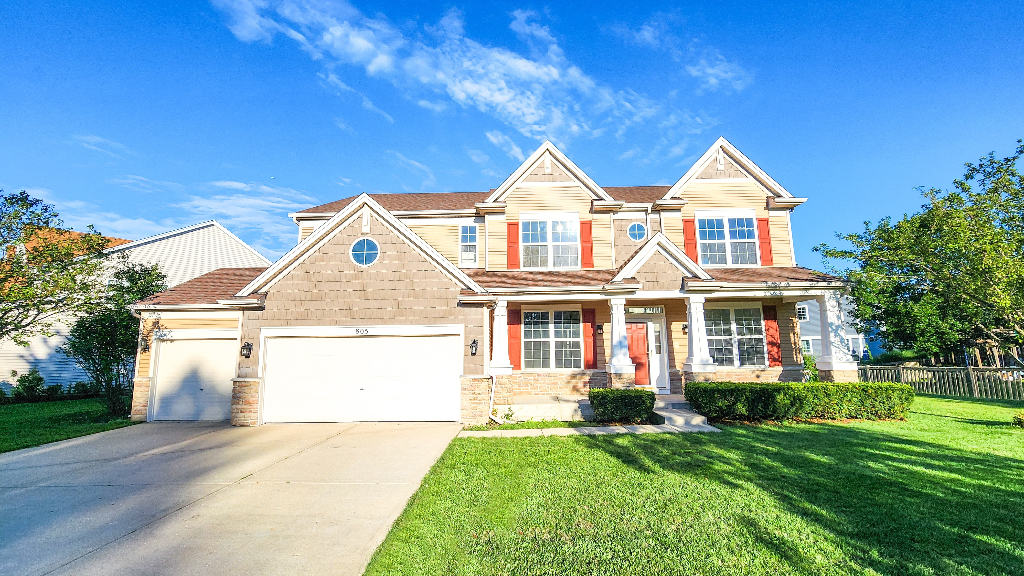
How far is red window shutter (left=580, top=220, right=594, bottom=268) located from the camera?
14969mm

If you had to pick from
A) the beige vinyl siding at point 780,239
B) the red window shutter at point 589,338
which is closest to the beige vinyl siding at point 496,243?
the red window shutter at point 589,338

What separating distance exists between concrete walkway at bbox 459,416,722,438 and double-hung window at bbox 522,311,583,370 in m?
4.20

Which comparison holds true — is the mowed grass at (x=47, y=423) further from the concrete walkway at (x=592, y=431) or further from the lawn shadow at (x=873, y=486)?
the lawn shadow at (x=873, y=486)

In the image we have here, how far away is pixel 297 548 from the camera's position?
4141 mm

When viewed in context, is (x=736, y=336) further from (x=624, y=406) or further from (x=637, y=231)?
(x=624, y=406)

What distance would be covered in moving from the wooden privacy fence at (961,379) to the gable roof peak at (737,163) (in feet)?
29.8

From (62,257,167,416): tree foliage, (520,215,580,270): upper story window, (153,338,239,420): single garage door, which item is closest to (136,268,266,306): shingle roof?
(62,257,167,416): tree foliage

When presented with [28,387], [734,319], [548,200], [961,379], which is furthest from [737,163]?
[28,387]

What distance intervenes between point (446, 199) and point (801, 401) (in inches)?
527

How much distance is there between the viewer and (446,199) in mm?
17703

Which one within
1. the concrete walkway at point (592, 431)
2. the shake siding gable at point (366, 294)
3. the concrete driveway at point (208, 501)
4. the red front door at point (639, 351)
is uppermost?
the shake siding gable at point (366, 294)

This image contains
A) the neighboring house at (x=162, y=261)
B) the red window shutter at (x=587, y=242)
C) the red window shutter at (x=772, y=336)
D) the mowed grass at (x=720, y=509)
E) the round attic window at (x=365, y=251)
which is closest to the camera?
the mowed grass at (x=720, y=509)

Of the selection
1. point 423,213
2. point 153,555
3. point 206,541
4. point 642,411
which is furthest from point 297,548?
point 423,213

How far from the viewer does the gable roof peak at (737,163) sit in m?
15.6
